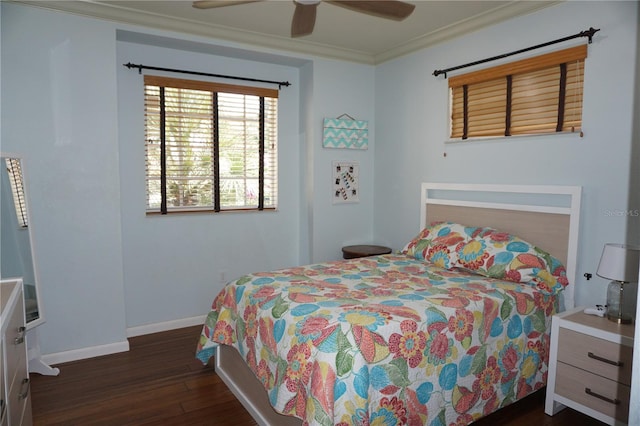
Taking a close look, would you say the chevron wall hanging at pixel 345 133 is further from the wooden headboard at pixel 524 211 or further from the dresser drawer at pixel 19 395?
the dresser drawer at pixel 19 395

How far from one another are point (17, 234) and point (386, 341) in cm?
242

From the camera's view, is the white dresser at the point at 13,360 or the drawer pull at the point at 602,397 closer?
the white dresser at the point at 13,360

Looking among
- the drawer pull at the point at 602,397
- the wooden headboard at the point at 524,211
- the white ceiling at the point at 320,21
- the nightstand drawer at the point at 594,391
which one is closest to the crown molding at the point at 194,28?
the white ceiling at the point at 320,21

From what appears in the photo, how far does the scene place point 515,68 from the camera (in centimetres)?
325

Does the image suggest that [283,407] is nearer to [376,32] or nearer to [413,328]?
[413,328]

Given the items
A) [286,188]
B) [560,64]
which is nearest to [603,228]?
[560,64]

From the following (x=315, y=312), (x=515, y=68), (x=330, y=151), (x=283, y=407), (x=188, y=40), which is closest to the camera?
(x=283, y=407)

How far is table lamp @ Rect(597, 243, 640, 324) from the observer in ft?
7.76

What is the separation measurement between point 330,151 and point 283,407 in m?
2.84

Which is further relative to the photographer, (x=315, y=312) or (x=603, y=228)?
(x=603, y=228)

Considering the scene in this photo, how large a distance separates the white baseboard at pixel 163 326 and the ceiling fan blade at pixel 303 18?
2698 millimetres

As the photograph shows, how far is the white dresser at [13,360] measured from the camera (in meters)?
1.38

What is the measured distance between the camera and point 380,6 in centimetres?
255

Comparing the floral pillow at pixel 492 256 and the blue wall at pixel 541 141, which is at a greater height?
the blue wall at pixel 541 141
